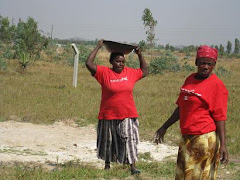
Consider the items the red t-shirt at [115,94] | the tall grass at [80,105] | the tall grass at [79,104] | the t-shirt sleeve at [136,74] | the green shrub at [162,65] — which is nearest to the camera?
the red t-shirt at [115,94]

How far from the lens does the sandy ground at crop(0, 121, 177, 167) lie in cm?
550

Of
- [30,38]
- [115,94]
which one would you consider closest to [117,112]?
[115,94]

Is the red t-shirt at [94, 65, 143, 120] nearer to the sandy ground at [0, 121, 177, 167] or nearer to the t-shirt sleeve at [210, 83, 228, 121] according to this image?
the sandy ground at [0, 121, 177, 167]

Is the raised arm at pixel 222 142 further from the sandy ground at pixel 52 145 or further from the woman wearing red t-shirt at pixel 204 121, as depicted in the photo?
the sandy ground at pixel 52 145

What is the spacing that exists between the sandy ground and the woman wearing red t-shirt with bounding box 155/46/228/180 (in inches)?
98.9

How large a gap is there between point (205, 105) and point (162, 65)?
18032mm

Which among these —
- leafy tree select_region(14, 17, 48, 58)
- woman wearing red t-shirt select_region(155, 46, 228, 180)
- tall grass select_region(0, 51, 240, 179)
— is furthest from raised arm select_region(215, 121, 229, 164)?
leafy tree select_region(14, 17, 48, 58)

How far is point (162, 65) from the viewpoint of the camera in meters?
20.9

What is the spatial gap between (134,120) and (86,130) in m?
3.06

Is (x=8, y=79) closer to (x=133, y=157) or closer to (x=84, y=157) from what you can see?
(x=84, y=157)

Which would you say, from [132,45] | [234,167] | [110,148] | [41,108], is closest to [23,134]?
[41,108]

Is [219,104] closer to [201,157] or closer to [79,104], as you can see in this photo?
[201,157]

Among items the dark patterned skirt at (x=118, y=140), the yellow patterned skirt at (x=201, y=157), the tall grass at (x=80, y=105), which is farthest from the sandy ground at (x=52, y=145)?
the yellow patterned skirt at (x=201, y=157)

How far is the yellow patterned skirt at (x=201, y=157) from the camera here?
9.97ft
